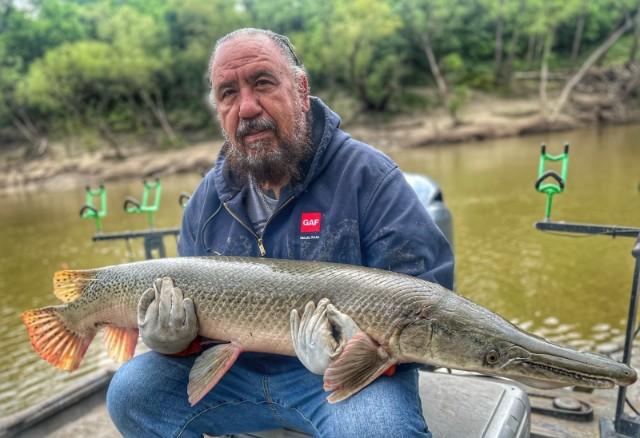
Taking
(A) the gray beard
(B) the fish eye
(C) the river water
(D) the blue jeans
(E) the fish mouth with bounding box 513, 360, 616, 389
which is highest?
(A) the gray beard

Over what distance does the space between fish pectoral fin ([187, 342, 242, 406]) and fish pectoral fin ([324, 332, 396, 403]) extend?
18.5 inches

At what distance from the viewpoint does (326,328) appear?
6.50 feet

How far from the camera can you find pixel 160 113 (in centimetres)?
3183

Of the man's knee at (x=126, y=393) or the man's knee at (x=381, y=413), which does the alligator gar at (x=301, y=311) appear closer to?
the man's knee at (x=381, y=413)

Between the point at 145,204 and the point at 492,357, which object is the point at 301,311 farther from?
the point at 145,204

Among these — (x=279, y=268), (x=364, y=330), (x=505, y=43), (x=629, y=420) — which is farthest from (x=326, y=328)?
(x=505, y=43)

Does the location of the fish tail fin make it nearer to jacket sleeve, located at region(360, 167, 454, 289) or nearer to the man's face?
the man's face

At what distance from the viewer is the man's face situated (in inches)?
97.0

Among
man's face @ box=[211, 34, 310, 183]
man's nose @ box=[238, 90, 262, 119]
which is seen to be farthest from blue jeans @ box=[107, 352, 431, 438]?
man's nose @ box=[238, 90, 262, 119]

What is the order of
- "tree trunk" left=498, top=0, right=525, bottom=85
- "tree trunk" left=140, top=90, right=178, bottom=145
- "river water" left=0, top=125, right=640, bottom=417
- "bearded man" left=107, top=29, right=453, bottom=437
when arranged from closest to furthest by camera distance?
"bearded man" left=107, top=29, right=453, bottom=437 < "river water" left=0, top=125, right=640, bottom=417 < "tree trunk" left=140, top=90, right=178, bottom=145 < "tree trunk" left=498, top=0, right=525, bottom=85

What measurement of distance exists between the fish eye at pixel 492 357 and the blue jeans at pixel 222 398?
332mm

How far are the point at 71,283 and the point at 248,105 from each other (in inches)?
51.4

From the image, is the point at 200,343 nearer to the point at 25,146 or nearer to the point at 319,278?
the point at 319,278

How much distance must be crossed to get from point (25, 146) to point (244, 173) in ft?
120
